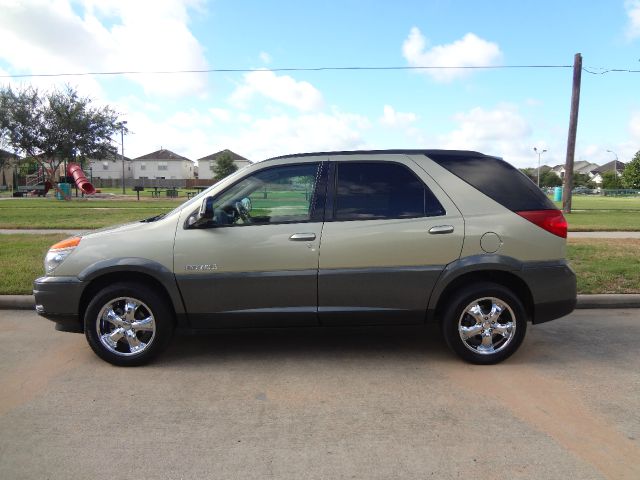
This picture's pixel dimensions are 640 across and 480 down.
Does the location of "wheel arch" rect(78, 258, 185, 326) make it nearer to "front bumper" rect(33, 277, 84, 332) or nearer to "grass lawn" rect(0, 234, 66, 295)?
"front bumper" rect(33, 277, 84, 332)

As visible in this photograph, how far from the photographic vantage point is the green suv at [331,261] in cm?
420

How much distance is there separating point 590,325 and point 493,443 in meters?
3.24

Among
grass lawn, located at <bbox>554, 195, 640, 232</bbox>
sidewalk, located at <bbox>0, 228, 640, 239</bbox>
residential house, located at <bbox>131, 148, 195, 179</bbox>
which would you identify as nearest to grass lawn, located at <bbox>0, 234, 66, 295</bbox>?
sidewalk, located at <bbox>0, 228, 640, 239</bbox>

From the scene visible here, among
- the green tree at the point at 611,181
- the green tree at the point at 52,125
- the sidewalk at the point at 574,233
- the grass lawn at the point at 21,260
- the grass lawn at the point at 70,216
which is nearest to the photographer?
the grass lawn at the point at 21,260

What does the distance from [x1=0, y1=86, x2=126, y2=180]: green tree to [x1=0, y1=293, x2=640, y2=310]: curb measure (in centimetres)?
3910

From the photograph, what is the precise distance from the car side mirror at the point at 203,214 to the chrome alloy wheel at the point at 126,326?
0.81 meters

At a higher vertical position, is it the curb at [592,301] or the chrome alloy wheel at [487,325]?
the chrome alloy wheel at [487,325]

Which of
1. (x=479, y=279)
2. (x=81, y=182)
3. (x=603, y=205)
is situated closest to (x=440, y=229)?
(x=479, y=279)

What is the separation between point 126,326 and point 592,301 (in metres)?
5.46

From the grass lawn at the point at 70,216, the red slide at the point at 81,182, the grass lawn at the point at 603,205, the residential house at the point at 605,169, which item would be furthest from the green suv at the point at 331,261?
the residential house at the point at 605,169

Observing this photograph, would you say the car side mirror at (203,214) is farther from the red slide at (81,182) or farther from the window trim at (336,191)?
the red slide at (81,182)

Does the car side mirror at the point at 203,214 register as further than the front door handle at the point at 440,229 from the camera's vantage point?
No

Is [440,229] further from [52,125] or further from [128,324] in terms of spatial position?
[52,125]

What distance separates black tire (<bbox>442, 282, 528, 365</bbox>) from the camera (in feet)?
14.0
